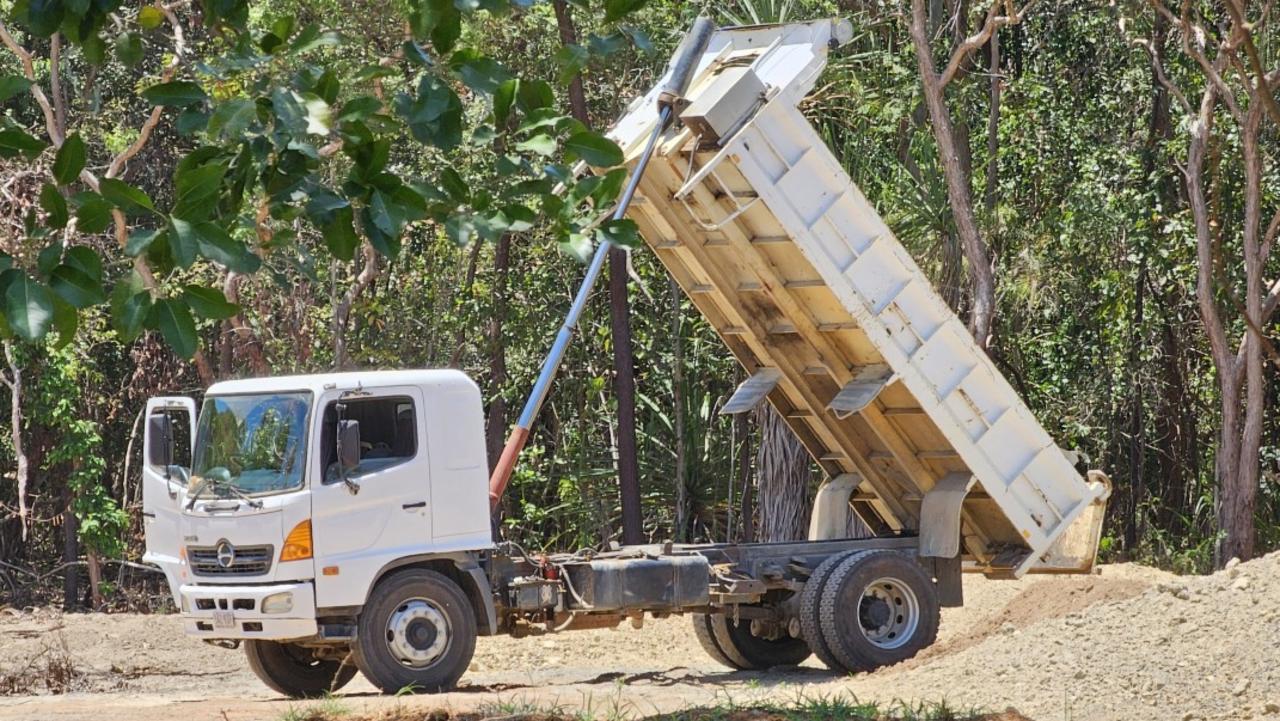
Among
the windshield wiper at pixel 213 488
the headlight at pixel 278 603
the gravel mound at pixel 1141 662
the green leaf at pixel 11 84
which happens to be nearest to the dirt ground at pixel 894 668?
the gravel mound at pixel 1141 662

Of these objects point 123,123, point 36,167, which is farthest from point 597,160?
point 123,123

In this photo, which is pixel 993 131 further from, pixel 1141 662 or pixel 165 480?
pixel 165 480

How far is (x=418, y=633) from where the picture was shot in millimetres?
10938

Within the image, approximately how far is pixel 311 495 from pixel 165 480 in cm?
115

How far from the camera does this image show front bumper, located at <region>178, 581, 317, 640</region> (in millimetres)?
10539

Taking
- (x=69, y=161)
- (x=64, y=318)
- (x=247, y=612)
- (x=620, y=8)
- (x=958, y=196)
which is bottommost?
(x=247, y=612)

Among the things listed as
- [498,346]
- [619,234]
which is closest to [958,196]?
[498,346]

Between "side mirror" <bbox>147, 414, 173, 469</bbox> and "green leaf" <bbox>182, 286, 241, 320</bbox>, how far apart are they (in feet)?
23.6

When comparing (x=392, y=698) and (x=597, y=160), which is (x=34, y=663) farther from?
(x=597, y=160)

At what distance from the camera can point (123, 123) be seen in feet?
62.6

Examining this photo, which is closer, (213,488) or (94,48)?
(94,48)

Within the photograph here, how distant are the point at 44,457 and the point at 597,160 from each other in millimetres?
16719

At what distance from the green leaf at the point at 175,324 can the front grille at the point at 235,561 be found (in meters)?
6.75

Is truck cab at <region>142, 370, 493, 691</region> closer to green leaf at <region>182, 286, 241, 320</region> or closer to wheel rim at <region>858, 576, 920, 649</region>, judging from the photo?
wheel rim at <region>858, 576, 920, 649</region>
